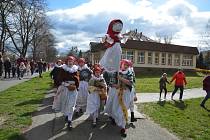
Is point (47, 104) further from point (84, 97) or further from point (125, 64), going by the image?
point (125, 64)

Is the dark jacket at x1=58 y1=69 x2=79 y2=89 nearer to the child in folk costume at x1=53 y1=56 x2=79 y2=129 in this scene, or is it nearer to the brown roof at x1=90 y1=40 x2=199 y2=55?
the child in folk costume at x1=53 y1=56 x2=79 y2=129

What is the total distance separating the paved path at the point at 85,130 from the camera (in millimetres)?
9860

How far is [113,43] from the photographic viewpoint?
1062 cm

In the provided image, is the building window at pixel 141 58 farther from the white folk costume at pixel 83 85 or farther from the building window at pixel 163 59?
the white folk costume at pixel 83 85

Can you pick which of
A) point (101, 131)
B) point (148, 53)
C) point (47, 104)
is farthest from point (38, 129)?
point (148, 53)

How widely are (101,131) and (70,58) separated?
212cm

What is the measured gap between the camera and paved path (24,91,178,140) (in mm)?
9860

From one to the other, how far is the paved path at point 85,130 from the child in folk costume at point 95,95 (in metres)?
0.41

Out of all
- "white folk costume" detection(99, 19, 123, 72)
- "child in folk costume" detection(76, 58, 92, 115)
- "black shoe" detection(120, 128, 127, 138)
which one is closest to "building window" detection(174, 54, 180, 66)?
"child in folk costume" detection(76, 58, 92, 115)

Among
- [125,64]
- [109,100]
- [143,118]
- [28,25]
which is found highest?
[28,25]

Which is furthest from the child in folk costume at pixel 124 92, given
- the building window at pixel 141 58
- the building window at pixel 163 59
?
the building window at pixel 163 59

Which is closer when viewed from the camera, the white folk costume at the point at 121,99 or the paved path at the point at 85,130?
the paved path at the point at 85,130

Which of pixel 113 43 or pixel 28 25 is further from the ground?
pixel 28 25

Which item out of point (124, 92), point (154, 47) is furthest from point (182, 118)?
point (154, 47)
